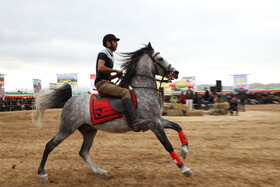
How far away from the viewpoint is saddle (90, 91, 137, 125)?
4746mm

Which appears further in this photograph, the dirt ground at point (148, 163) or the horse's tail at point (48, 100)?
the horse's tail at point (48, 100)

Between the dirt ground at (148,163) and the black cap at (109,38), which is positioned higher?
the black cap at (109,38)

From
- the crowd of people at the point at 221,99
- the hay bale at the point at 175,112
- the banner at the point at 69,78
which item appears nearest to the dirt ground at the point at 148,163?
the hay bale at the point at 175,112

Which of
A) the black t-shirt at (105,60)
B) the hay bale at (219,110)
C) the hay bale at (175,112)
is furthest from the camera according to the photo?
the hay bale at (219,110)

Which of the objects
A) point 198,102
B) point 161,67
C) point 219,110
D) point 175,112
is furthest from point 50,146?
point 198,102

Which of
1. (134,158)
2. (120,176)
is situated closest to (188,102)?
(134,158)

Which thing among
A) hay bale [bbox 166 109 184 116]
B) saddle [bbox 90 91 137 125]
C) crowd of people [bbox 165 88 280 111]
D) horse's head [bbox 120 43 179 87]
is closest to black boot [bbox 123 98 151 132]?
saddle [bbox 90 91 137 125]

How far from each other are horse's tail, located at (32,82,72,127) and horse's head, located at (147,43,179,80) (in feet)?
7.07

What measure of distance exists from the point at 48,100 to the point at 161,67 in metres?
2.74

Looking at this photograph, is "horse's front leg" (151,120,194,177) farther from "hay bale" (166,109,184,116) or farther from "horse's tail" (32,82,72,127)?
"hay bale" (166,109,184,116)

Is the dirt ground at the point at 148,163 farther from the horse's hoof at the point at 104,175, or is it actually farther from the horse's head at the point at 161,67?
the horse's head at the point at 161,67

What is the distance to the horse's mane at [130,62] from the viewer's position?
505 centimetres

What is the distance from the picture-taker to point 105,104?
487 centimetres

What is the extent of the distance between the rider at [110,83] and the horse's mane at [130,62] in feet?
0.54
